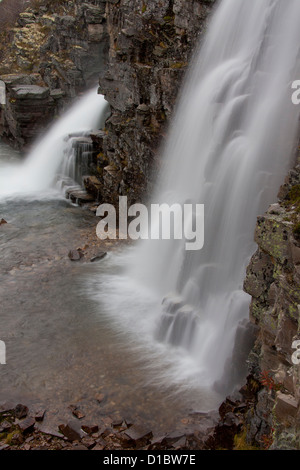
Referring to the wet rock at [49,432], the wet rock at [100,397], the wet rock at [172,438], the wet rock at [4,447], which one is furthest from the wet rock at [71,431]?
the wet rock at [172,438]

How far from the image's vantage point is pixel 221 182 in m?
12.0

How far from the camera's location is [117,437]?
27.8 feet

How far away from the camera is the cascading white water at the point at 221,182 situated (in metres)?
10.6

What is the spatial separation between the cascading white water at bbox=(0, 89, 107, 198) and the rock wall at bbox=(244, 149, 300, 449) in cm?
1848

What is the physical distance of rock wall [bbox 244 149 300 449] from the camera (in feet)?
18.0

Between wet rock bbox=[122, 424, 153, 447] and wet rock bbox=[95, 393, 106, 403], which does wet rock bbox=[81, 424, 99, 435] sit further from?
wet rock bbox=[95, 393, 106, 403]

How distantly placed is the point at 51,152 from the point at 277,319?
22.2 metres

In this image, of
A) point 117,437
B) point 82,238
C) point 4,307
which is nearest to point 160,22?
point 82,238

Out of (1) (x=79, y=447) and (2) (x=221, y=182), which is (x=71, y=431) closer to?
(1) (x=79, y=447)

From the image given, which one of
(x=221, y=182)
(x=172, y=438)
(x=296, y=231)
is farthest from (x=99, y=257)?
(x=296, y=231)

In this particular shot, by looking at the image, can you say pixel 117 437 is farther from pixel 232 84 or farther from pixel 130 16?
pixel 130 16

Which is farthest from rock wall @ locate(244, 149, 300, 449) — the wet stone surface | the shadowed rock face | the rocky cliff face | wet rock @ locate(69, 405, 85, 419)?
the rocky cliff face

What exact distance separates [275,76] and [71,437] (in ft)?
35.3

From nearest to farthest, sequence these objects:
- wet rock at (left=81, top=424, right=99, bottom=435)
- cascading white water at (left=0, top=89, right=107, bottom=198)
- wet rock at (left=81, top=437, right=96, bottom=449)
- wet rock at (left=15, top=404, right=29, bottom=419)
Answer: wet rock at (left=81, top=437, right=96, bottom=449) → wet rock at (left=81, top=424, right=99, bottom=435) → wet rock at (left=15, top=404, right=29, bottom=419) → cascading white water at (left=0, top=89, right=107, bottom=198)
